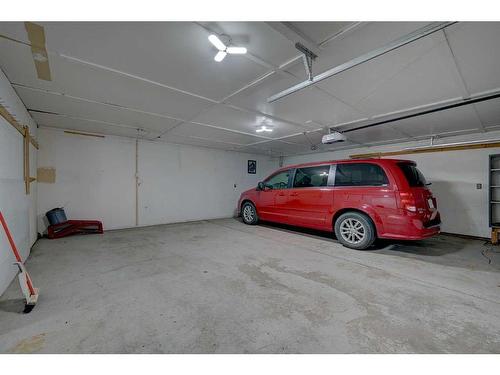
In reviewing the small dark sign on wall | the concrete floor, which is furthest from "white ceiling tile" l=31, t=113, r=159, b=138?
the small dark sign on wall

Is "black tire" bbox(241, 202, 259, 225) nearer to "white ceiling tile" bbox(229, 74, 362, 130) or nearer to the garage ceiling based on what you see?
the garage ceiling

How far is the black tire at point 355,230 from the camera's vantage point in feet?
10.8

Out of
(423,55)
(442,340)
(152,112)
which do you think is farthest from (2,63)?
(442,340)

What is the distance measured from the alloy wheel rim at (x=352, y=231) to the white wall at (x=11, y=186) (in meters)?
4.35

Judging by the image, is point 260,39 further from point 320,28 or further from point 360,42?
point 360,42

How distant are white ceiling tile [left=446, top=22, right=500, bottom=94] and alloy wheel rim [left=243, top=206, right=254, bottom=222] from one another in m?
4.46

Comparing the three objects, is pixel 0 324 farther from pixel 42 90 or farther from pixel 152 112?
pixel 152 112

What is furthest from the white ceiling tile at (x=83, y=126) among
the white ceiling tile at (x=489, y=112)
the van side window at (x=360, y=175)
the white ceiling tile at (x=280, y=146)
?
the white ceiling tile at (x=489, y=112)

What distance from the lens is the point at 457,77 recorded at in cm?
217

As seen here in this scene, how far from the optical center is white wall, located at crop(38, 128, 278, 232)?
13.9 feet

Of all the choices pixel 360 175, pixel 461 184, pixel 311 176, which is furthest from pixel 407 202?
pixel 461 184

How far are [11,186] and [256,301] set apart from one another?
2.99 metres

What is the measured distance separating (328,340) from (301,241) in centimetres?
255

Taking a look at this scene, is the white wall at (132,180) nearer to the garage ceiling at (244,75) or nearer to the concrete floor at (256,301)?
the garage ceiling at (244,75)
